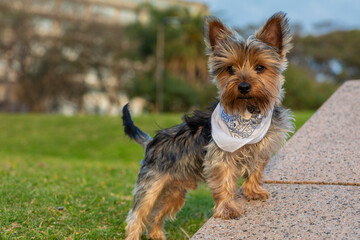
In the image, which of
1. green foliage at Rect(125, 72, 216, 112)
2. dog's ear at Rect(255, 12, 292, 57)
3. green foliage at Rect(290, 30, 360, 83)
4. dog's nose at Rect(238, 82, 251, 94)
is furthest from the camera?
green foliage at Rect(290, 30, 360, 83)

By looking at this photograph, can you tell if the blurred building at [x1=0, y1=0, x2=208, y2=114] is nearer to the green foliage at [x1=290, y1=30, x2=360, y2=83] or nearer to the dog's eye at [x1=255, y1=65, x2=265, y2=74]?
the green foliage at [x1=290, y1=30, x2=360, y2=83]

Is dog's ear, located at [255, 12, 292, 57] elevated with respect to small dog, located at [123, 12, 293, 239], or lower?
elevated

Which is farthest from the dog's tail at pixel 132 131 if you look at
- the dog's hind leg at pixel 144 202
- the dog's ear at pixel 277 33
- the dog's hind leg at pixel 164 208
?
the dog's ear at pixel 277 33

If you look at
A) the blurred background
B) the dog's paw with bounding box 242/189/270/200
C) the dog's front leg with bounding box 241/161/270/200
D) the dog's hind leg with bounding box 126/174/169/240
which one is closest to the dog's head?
the dog's front leg with bounding box 241/161/270/200

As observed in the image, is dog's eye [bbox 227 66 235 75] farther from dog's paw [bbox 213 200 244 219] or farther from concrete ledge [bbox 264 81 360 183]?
concrete ledge [bbox 264 81 360 183]

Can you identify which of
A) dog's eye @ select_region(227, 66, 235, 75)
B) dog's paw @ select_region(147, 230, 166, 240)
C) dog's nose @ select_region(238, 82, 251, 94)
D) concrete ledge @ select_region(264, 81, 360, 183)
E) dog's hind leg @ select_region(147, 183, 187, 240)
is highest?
dog's eye @ select_region(227, 66, 235, 75)

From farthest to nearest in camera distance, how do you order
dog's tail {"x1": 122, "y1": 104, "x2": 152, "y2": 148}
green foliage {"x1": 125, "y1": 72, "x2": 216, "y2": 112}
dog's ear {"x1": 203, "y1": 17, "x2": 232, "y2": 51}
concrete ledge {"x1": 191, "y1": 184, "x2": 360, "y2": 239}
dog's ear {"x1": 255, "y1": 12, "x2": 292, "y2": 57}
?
1. green foliage {"x1": 125, "y1": 72, "x2": 216, "y2": 112}
2. dog's tail {"x1": 122, "y1": 104, "x2": 152, "y2": 148}
3. dog's ear {"x1": 203, "y1": 17, "x2": 232, "y2": 51}
4. dog's ear {"x1": 255, "y1": 12, "x2": 292, "y2": 57}
5. concrete ledge {"x1": 191, "y1": 184, "x2": 360, "y2": 239}

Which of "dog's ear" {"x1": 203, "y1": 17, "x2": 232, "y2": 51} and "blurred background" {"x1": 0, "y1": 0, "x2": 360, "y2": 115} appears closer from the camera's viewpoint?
"dog's ear" {"x1": 203, "y1": 17, "x2": 232, "y2": 51}

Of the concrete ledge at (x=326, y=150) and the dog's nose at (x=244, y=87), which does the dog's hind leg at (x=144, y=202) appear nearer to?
the dog's nose at (x=244, y=87)

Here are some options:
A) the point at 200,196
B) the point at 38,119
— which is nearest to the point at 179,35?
the point at 38,119

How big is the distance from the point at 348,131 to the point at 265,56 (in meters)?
2.90

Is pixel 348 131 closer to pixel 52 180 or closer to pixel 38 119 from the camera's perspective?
pixel 52 180

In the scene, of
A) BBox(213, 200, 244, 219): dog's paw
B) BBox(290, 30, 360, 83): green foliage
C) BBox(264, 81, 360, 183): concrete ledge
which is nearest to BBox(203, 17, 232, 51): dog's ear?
BBox(213, 200, 244, 219): dog's paw

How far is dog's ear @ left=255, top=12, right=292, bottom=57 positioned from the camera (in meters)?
4.60
